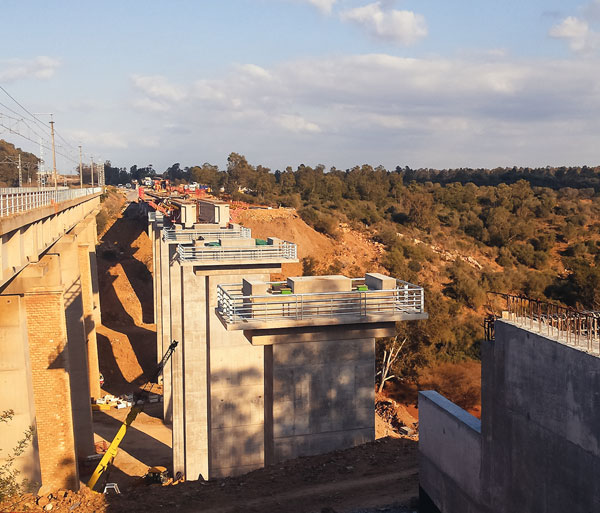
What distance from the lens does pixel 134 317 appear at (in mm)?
53312

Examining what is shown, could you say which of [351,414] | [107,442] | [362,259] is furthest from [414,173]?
[351,414]

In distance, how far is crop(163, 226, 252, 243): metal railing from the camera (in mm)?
27125

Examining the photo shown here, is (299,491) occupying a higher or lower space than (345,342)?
lower

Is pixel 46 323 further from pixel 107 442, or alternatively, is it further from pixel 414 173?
pixel 414 173

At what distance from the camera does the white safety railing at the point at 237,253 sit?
21.8 metres

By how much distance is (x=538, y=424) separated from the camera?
31.1 ft

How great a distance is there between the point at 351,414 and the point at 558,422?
712cm

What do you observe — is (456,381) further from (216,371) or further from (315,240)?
(315,240)

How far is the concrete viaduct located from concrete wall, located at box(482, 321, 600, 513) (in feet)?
34.1

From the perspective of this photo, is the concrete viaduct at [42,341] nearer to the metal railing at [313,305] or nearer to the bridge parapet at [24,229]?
the bridge parapet at [24,229]

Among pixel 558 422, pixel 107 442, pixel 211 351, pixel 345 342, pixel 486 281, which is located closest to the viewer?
pixel 558 422

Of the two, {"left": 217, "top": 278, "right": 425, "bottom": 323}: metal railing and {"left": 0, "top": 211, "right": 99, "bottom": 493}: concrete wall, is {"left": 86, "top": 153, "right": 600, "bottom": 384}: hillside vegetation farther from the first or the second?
{"left": 217, "top": 278, "right": 425, "bottom": 323}: metal railing

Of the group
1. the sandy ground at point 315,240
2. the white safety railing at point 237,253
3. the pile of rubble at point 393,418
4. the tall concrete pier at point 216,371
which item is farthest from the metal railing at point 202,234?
the sandy ground at point 315,240

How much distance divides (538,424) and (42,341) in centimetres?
1615
